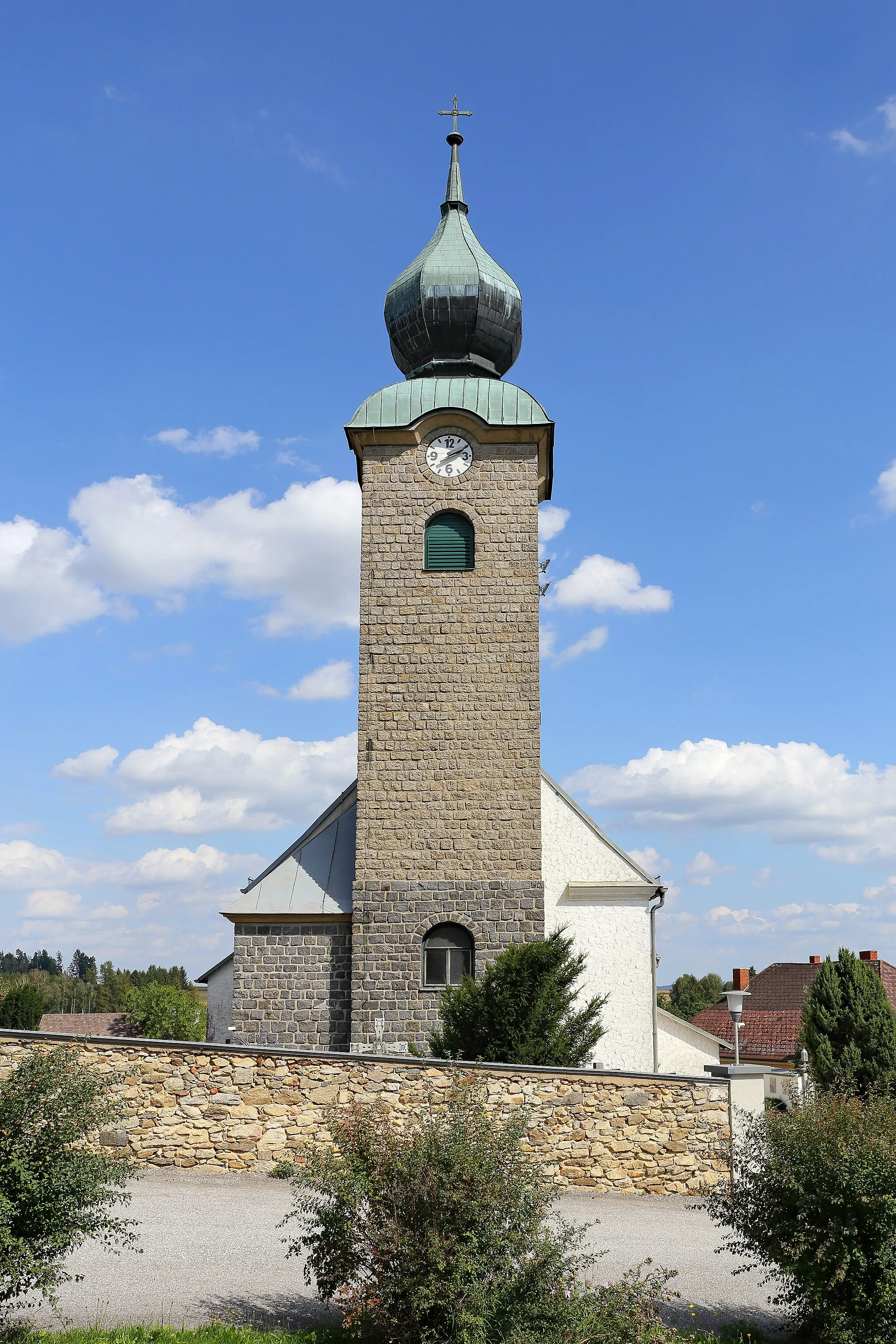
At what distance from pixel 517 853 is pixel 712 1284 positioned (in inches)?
379

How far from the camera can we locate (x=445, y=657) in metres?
19.1

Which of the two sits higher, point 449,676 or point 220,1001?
point 449,676

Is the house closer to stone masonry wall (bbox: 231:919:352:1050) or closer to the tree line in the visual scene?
stone masonry wall (bbox: 231:919:352:1050)

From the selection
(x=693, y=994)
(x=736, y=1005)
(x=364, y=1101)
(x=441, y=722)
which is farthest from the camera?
(x=693, y=994)

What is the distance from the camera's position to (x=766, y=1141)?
7.80 metres

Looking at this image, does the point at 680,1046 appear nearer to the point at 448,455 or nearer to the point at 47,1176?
the point at 448,455

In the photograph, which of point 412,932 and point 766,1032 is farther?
point 766,1032

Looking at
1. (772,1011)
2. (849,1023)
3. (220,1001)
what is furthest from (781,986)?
(220,1001)

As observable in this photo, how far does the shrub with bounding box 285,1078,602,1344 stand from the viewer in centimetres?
649

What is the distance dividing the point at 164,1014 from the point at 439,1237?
30.5m

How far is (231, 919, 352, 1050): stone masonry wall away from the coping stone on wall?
5378 mm

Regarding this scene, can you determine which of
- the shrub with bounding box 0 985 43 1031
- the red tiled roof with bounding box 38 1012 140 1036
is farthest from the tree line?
the shrub with bounding box 0 985 43 1031

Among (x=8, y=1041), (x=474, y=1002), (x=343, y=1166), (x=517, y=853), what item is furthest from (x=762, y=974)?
(x=343, y=1166)

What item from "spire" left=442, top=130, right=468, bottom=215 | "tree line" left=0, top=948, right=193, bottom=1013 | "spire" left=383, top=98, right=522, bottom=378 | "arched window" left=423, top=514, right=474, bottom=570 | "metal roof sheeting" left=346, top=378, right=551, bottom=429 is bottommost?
"tree line" left=0, top=948, right=193, bottom=1013
